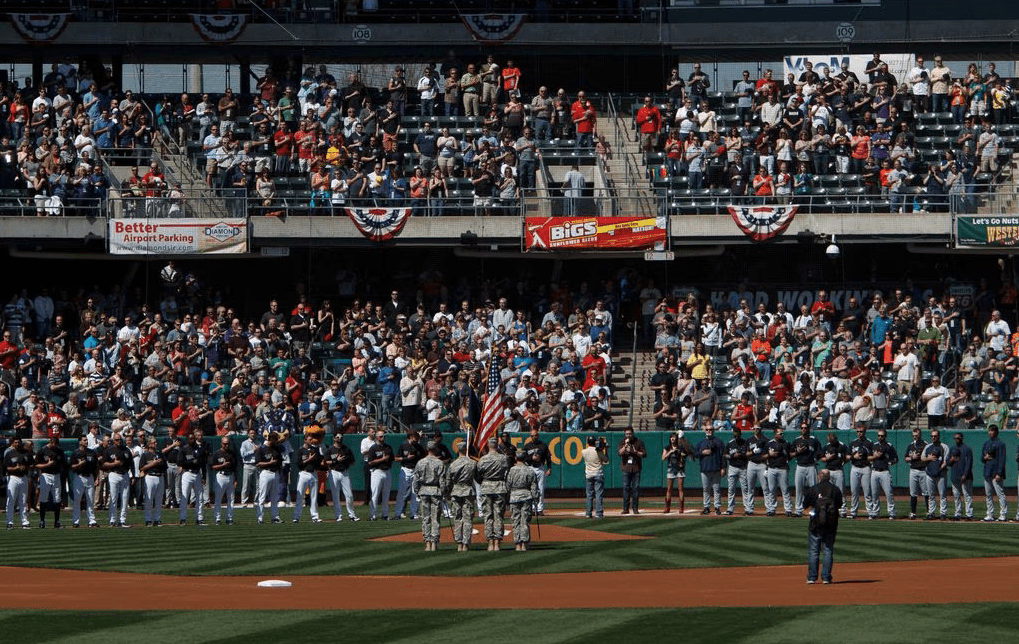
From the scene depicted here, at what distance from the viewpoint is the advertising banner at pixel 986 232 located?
127 feet

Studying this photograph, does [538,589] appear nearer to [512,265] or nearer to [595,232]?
[595,232]

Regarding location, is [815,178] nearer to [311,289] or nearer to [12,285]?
[311,289]

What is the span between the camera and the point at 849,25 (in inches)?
1796

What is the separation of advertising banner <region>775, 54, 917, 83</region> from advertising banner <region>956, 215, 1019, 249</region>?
7281 millimetres

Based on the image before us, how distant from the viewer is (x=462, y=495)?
23.2 m

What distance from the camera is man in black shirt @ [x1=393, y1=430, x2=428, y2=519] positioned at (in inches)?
1148

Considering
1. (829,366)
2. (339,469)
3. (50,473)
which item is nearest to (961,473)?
(829,366)

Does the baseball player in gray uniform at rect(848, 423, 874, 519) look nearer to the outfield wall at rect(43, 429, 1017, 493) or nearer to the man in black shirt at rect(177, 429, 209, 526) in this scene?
the outfield wall at rect(43, 429, 1017, 493)

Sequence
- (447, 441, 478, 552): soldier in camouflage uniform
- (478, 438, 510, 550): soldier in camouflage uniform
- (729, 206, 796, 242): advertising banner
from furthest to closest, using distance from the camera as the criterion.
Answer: (729, 206, 796, 242): advertising banner
(447, 441, 478, 552): soldier in camouflage uniform
(478, 438, 510, 550): soldier in camouflage uniform

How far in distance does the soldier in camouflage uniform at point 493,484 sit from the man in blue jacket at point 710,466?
346 inches

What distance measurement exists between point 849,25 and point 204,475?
2468 centimetres

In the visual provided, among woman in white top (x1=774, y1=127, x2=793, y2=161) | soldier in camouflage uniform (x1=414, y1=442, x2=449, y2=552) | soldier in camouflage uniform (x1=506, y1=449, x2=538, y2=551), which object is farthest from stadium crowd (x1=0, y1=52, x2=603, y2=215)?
soldier in camouflage uniform (x1=506, y1=449, x2=538, y2=551)

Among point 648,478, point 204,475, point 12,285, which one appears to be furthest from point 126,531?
point 12,285

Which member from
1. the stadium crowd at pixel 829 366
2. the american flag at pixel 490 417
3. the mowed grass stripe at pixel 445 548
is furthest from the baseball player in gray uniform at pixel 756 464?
the american flag at pixel 490 417
